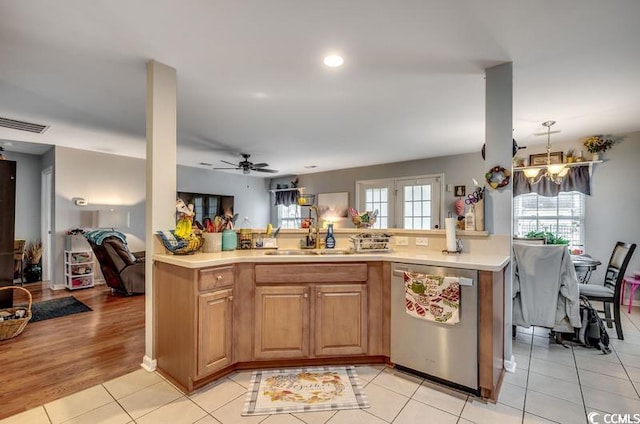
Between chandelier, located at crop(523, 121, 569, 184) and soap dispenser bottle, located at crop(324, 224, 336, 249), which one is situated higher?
chandelier, located at crop(523, 121, 569, 184)

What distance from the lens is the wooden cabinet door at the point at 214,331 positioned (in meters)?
2.03

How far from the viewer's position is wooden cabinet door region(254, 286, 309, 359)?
229 cm

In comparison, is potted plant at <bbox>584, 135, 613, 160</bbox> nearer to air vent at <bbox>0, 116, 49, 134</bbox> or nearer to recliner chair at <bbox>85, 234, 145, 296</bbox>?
recliner chair at <bbox>85, 234, 145, 296</bbox>

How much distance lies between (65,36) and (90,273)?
14.2 feet

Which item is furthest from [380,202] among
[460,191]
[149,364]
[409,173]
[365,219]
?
[149,364]

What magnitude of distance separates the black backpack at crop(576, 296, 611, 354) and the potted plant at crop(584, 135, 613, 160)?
2.85 meters

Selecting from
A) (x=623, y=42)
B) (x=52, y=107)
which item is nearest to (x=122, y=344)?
(x=52, y=107)

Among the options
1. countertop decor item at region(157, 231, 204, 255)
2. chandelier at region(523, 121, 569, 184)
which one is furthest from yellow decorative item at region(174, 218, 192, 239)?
chandelier at region(523, 121, 569, 184)

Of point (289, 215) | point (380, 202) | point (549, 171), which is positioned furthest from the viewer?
point (289, 215)

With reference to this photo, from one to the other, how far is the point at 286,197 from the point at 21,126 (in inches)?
214

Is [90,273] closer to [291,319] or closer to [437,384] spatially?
[291,319]

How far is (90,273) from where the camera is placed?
16.7 ft

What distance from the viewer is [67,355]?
259cm

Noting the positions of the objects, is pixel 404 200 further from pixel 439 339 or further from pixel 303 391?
pixel 303 391
